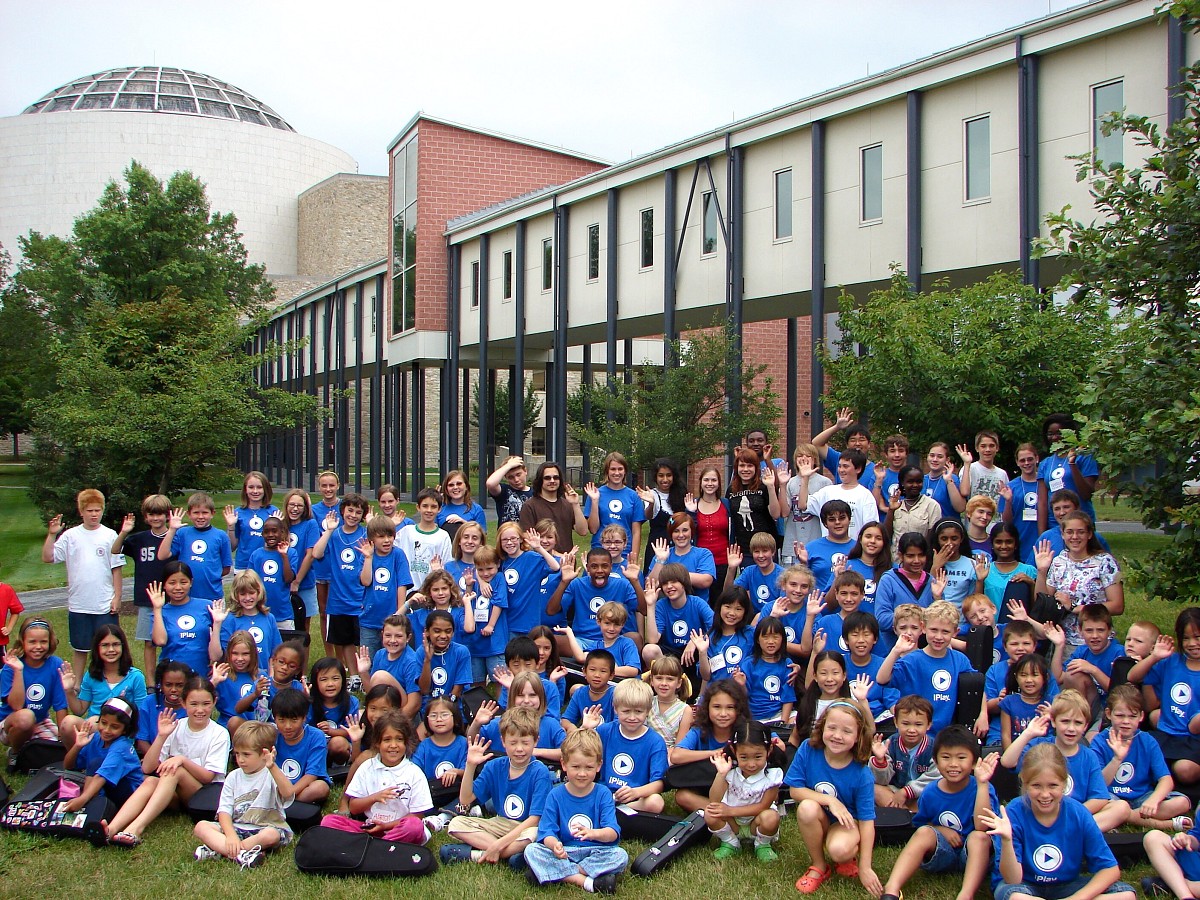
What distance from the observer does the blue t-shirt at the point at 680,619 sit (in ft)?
26.5

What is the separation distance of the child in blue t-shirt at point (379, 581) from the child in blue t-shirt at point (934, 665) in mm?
4047

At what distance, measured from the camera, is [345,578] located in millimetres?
9141

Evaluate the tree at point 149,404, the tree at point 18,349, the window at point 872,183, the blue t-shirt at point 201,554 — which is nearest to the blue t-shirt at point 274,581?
the blue t-shirt at point 201,554

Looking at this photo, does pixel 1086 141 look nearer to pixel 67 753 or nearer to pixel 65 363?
pixel 67 753

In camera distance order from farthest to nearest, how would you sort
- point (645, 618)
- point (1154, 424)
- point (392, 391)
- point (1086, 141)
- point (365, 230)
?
point (365, 230) < point (392, 391) < point (1086, 141) < point (645, 618) < point (1154, 424)

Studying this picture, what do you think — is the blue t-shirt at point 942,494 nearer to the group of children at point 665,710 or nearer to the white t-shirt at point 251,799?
the group of children at point 665,710

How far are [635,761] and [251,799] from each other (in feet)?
7.53

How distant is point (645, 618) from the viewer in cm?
836

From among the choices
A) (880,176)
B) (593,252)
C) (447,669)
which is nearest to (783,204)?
(880,176)

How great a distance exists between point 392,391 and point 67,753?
29.1m

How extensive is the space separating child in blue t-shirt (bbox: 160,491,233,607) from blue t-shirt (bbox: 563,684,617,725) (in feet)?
12.3

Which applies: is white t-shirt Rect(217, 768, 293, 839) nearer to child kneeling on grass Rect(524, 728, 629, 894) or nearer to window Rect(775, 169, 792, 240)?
child kneeling on grass Rect(524, 728, 629, 894)

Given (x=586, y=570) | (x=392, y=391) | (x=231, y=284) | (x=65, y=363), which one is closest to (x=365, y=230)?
(x=231, y=284)

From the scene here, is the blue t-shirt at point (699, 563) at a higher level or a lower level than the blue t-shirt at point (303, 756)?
higher
